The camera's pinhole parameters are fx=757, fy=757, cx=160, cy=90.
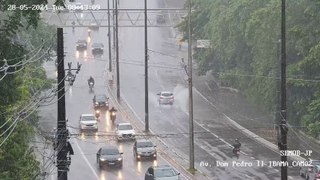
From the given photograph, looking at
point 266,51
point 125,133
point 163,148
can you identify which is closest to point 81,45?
point 266,51

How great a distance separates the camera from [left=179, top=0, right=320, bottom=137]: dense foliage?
51.1m

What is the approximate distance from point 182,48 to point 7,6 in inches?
3192

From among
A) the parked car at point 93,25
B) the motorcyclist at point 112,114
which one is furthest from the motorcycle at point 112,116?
the parked car at point 93,25

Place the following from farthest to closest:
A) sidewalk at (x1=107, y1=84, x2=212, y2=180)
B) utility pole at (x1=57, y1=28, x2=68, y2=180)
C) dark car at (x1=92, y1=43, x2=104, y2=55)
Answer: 1. dark car at (x1=92, y1=43, x2=104, y2=55)
2. sidewalk at (x1=107, y1=84, x2=212, y2=180)
3. utility pole at (x1=57, y1=28, x2=68, y2=180)

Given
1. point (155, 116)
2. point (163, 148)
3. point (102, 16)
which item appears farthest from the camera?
point (102, 16)

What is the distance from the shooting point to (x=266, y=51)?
2248 inches

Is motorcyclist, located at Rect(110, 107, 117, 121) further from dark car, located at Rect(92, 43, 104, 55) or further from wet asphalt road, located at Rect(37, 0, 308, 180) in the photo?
dark car, located at Rect(92, 43, 104, 55)

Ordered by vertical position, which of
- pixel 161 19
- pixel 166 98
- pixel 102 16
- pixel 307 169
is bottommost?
pixel 307 169

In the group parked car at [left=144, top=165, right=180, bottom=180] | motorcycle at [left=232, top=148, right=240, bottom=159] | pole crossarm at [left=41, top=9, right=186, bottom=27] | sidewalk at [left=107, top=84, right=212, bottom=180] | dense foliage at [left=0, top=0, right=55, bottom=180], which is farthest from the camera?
pole crossarm at [left=41, top=9, right=186, bottom=27]

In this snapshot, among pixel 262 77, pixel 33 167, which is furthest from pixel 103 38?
pixel 33 167

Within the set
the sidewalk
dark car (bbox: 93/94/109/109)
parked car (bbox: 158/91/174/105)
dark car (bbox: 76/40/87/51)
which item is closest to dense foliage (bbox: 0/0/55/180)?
the sidewalk

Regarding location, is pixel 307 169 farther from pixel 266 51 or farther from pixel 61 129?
pixel 61 129

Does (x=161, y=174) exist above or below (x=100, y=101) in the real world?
below

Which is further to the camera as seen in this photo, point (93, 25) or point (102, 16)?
point (102, 16)
